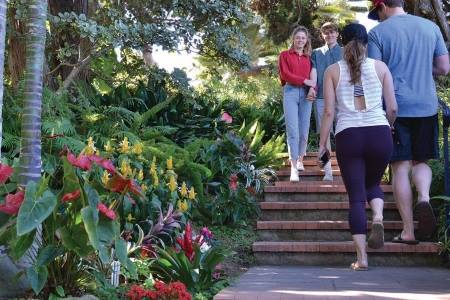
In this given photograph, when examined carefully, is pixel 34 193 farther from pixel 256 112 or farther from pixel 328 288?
pixel 256 112

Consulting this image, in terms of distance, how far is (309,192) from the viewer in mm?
6301

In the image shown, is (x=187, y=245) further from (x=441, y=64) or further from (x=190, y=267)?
(x=441, y=64)

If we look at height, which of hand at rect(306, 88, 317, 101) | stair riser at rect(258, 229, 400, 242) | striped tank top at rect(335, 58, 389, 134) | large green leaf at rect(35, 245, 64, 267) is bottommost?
stair riser at rect(258, 229, 400, 242)

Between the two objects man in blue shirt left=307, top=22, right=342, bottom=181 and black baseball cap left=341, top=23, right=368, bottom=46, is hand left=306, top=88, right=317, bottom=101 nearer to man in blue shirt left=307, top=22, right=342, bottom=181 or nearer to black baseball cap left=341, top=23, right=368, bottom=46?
man in blue shirt left=307, top=22, right=342, bottom=181

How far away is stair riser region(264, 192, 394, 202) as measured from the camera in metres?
6.22

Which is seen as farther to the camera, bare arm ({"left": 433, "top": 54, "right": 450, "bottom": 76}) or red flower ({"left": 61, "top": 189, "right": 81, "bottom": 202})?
bare arm ({"left": 433, "top": 54, "right": 450, "bottom": 76})

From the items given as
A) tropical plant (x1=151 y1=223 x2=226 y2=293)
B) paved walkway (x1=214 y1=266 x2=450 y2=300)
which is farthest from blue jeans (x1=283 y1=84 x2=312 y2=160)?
tropical plant (x1=151 y1=223 x2=226 y2=293)

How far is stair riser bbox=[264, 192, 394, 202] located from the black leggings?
77.7 inches

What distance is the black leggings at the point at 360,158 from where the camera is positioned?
4172 mm

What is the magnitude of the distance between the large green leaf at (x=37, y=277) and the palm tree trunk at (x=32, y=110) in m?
0.55

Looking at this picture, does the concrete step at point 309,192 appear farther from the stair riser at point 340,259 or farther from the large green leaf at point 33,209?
the large green leaf at point 33,209

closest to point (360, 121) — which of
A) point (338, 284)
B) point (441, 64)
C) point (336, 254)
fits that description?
point (441, 64)

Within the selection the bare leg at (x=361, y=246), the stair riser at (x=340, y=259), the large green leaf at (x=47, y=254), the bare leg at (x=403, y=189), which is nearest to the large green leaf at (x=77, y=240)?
the large green leaf at (x=47, y=254)

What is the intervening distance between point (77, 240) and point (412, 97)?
2.90m
